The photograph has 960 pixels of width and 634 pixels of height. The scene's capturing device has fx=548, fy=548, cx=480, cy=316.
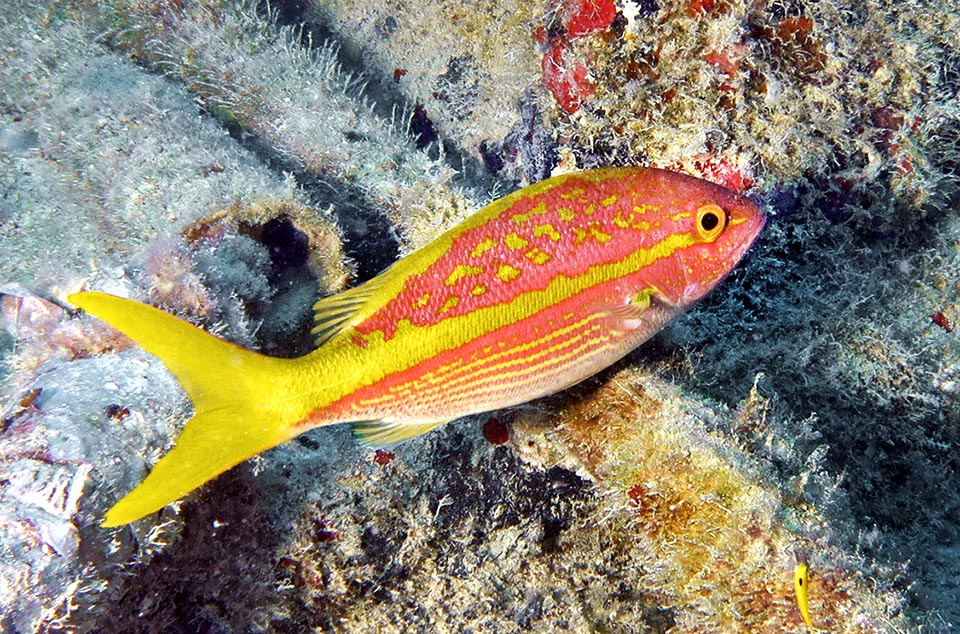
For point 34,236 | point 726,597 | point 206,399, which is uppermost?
point 726,597

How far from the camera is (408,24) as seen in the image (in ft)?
18.9

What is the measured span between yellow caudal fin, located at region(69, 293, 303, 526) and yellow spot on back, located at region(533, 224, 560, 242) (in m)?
1.13

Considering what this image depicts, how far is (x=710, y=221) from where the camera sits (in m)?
2.34

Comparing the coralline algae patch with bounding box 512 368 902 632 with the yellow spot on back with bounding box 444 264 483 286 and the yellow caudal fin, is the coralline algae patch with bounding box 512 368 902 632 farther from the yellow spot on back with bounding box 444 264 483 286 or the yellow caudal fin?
the yellow caudal fin

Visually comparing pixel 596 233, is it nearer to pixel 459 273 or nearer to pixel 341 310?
pixel 459 273

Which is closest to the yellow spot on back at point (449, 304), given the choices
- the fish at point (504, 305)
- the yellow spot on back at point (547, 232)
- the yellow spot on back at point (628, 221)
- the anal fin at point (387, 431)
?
the fish at point (504, 305)

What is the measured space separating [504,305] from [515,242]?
264 mm

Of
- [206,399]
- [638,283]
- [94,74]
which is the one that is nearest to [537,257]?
[638,283]

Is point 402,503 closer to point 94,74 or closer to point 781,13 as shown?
point 781,13

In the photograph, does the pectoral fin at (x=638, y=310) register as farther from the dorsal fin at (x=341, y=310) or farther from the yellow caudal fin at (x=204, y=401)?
the yellow caudal fin at (x=204, y=401)

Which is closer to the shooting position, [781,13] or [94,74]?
[781,13]

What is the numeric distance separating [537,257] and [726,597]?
1841 mm

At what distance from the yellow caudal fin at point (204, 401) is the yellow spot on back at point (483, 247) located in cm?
87

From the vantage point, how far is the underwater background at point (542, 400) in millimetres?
2457
